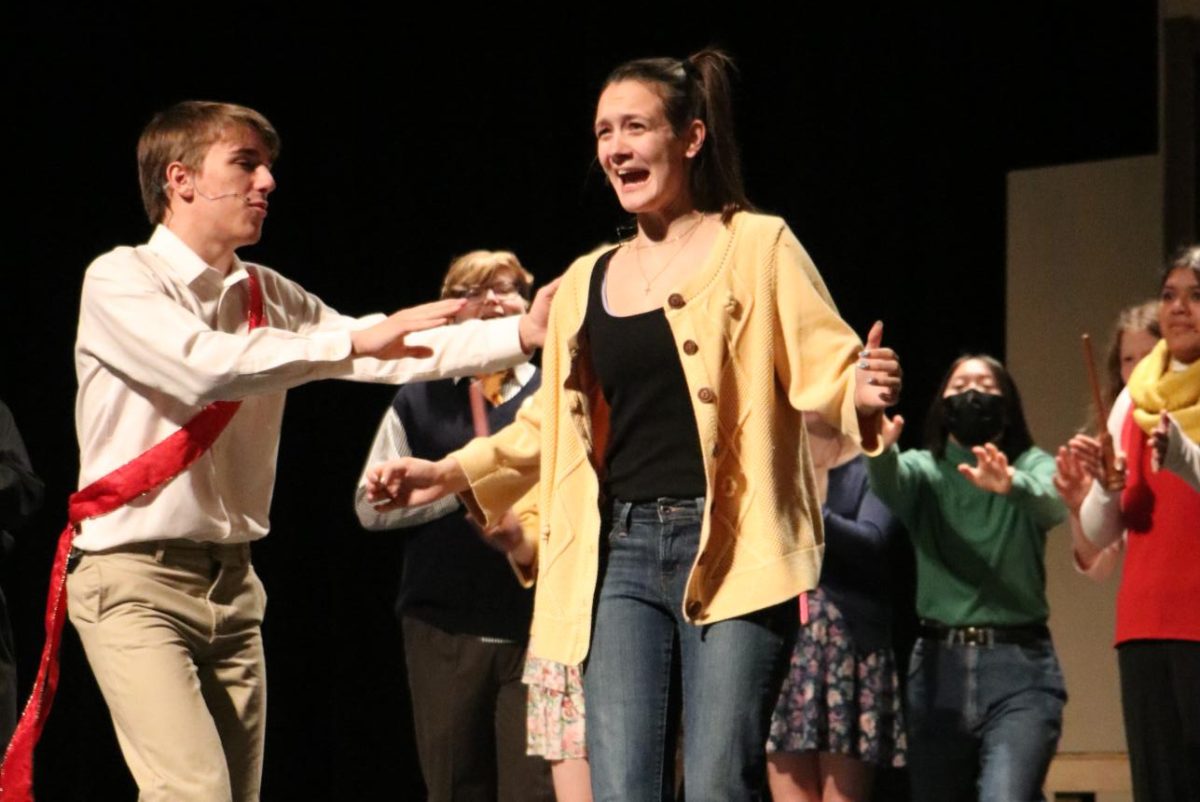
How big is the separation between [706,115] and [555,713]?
1.69 meters

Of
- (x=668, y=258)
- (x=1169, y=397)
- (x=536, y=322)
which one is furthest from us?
(x=1169, y=397)

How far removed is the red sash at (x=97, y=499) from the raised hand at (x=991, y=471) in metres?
1.99

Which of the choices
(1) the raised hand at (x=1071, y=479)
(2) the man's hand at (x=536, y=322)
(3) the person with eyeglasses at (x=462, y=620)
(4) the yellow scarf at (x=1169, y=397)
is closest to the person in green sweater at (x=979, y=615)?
(1) the raised hand at (x=1071, y=479)

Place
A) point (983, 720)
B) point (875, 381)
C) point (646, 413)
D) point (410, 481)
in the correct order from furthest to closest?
point (983, 720) → point (410, 481) → point (646, 413) → point (875, 381)

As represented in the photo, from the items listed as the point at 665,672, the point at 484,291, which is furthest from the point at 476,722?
the point at 665,672

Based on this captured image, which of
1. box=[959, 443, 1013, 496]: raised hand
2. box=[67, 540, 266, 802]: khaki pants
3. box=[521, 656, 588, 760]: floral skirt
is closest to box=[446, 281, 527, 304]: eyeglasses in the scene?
box=[521, 656, 588, 760]: floral skirt

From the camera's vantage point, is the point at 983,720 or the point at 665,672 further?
the point at 983,720

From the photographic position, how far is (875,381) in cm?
251

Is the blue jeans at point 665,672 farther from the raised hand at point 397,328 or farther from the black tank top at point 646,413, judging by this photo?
the raised hand at point 397,328

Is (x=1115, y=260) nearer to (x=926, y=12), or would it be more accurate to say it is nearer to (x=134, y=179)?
(x=926, y=12)

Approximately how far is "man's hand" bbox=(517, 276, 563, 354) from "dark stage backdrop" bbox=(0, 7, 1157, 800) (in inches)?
115

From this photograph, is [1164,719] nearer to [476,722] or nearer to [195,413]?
[476,722]

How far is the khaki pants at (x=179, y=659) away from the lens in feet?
9.66

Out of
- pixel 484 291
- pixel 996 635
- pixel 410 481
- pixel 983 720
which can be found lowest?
pixel 983 720
